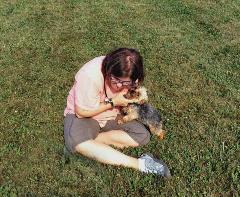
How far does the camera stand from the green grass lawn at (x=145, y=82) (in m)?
7.30

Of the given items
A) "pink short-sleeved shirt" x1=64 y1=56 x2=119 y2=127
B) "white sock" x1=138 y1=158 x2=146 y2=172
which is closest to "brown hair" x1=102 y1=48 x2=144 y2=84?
"pink short-sleeved shirt" x1=64 y1=56 x2=119 y2=127

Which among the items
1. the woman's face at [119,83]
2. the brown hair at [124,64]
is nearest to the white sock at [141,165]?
the woman's face at [119,83]

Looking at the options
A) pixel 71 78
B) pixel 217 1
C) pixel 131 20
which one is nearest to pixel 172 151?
pixel 71 78

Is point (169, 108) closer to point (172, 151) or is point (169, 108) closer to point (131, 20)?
point (172, 151)

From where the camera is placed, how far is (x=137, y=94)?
25.7ft

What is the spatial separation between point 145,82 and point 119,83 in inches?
133

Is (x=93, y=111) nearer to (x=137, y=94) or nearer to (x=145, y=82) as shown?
(x=137, y=94)

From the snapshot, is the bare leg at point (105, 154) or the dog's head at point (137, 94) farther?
the dog's head at point (137, 94)


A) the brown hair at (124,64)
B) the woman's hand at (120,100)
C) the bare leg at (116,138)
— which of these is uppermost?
the brown hair at (124,64)

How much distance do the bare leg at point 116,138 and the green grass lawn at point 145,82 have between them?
19 centimetres

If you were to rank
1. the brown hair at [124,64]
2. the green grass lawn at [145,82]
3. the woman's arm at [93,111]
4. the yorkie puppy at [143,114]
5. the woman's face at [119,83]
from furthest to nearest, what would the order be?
1. the yorkie puppy at [143,114]
2. the woman's arm at [93,111]
3. the green grass lawn at [145,82]
4. the woman's face at [119,83]
5. the brown hair at [124,64]

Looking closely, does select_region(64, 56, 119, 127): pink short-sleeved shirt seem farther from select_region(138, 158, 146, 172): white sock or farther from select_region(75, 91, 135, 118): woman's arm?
select_region(138, 158, 146, 172): white sock

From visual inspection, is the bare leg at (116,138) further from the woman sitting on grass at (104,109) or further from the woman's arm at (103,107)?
the woman's arm at (103,107)

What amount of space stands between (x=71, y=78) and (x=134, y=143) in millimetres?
3304
